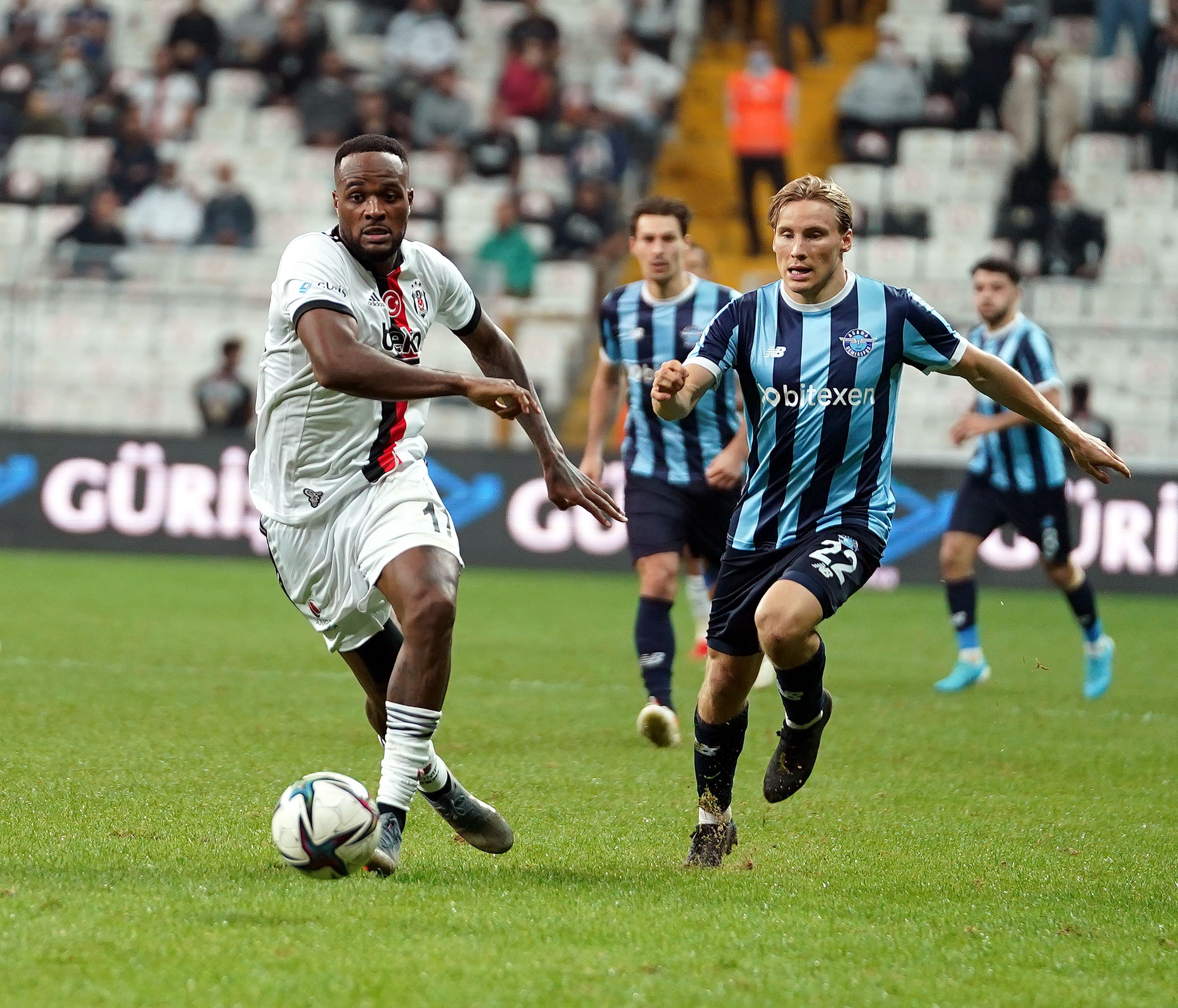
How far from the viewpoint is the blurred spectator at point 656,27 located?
2217cm

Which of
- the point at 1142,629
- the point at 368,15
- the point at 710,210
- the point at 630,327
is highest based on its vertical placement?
the point at 368,15

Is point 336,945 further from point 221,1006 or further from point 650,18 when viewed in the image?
point 650,18

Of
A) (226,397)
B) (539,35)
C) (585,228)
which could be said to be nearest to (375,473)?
(226,397)

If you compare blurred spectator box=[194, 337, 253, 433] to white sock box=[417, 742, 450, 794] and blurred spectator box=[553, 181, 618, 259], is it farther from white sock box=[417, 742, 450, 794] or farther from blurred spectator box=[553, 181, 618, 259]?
white sock box=[417, 742, 450, 794]

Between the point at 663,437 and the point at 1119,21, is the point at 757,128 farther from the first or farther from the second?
the point at 663,437

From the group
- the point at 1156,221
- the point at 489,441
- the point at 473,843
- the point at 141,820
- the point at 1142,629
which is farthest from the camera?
the point at 1156,221

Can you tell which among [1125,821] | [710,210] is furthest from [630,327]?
[710,210]

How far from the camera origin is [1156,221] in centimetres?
1923

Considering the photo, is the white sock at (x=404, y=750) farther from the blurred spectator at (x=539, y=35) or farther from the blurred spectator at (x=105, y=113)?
the blurred spectator at (x=105, y=113)

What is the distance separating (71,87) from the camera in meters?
21.8

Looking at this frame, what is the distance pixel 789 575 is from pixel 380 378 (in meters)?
1.36

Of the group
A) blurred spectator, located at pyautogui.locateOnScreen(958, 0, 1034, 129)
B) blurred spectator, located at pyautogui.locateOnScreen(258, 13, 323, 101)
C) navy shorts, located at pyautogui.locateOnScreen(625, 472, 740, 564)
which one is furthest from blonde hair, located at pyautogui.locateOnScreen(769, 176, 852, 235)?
blurred spectator, located at pyautogui.locateOnScreen(258, 13, 323, 101)

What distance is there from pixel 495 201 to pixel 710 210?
122 inches

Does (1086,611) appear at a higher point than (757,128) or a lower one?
lower
